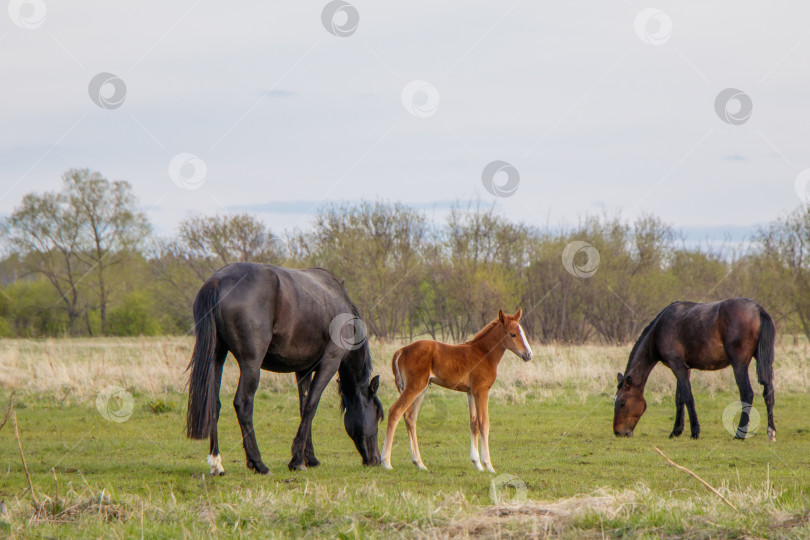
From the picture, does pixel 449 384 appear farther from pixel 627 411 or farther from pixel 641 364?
pixel 641 364

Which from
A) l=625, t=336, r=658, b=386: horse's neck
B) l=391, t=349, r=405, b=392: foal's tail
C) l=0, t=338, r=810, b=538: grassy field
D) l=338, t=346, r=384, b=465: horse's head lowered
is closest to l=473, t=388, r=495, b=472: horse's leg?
l=0, t=338, r=810, b=538: grassy field

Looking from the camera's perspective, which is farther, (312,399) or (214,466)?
(312,399)

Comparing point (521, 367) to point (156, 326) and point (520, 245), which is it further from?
point (156, 326)

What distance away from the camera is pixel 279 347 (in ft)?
28.7

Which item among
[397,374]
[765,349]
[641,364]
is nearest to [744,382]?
[765,349]

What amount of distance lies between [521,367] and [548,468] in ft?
34.5

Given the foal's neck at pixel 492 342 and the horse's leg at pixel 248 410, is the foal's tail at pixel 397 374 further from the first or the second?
the horse's leg at pixel 248 410

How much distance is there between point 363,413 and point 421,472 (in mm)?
1333

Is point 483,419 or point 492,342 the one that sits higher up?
point 492,342

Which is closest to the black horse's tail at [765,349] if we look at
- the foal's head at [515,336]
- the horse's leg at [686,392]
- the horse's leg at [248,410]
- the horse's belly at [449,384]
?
the horse's leg at [686,392]

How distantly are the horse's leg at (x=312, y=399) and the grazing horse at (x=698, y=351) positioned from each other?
528 cm

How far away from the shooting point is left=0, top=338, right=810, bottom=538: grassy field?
205 inches

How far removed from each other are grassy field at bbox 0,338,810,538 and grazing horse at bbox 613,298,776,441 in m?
0.51

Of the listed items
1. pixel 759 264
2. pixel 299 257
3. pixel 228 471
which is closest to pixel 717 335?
pixel 228 471
